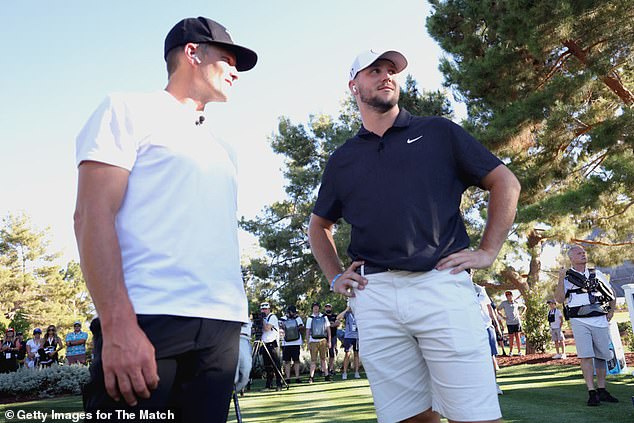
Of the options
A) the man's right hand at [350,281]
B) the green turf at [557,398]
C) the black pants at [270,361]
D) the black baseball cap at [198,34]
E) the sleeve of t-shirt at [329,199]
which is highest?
the black baseball cap at [198,34]

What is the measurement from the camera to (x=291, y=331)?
51.6 ft

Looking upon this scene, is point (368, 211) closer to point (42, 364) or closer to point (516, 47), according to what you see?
point (516, 47)

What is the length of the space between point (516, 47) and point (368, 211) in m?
12.9

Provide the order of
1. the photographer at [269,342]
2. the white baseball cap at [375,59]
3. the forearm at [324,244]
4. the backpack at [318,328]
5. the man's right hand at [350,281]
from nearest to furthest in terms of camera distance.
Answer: the man's right hand at [350,281], the white baseball cap at [375,59], the forearm at [324,244], the photographer at [269,342], the backpack at [318,328]

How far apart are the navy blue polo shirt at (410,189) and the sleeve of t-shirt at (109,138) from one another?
127 cm

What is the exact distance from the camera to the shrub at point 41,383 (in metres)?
15.5

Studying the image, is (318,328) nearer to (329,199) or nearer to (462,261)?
(329,199)

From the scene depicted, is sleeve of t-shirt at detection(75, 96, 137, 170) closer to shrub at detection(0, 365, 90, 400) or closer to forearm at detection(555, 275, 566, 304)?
forearm at detection(555, 275, 566, 304)

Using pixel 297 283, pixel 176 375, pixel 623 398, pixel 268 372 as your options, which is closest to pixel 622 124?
pixel 623 398

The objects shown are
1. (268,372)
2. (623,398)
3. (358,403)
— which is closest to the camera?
(623,398)

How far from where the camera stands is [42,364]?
18.0m

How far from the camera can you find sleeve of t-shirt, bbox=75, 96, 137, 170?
1796mm

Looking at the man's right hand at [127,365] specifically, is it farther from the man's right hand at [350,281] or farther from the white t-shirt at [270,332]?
the white t-shirt at [270,332]

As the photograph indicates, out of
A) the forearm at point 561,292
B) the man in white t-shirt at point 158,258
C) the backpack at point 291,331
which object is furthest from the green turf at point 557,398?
the man in white t-shirt at point 158,258
